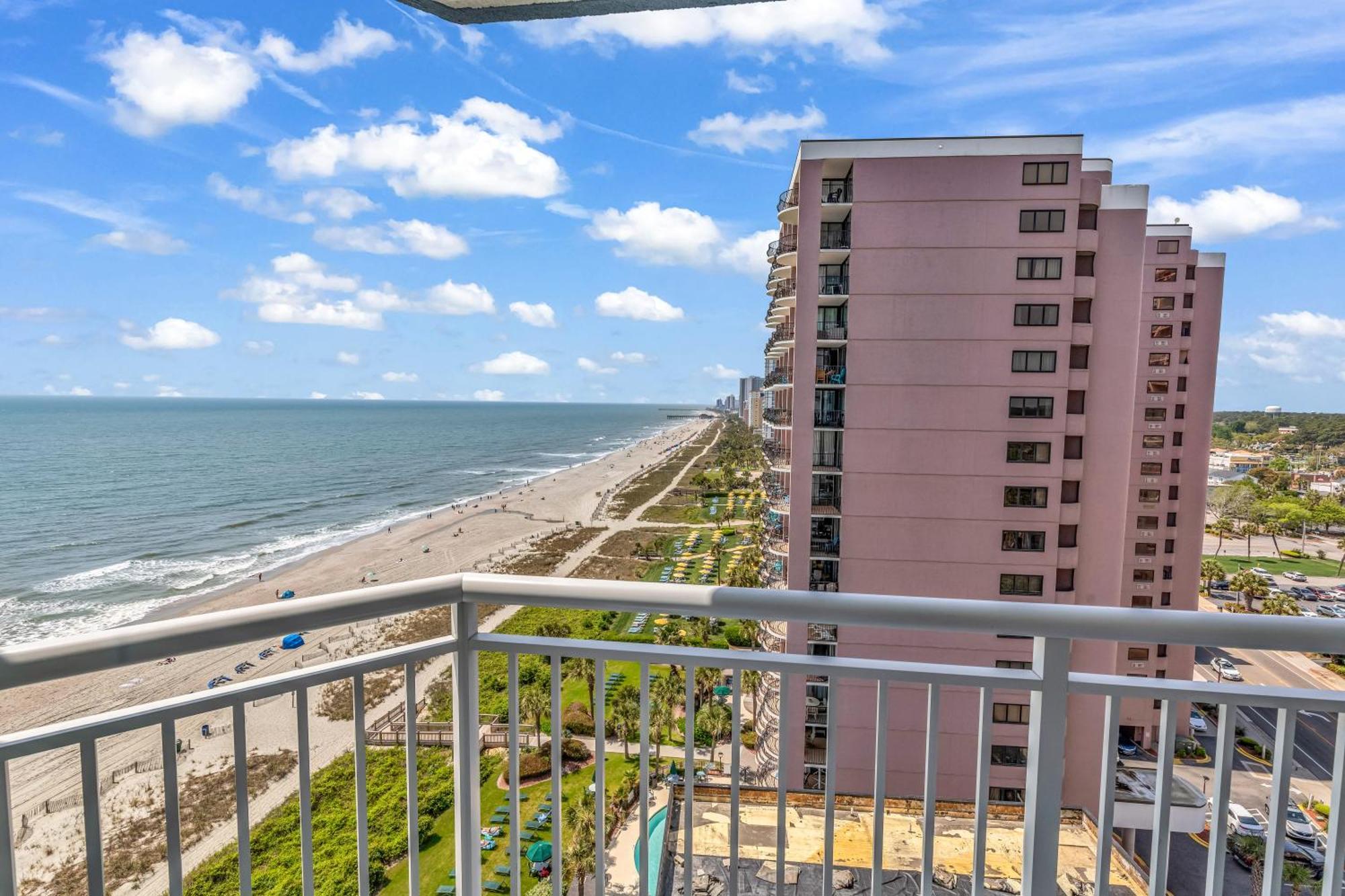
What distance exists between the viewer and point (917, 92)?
3801 mm

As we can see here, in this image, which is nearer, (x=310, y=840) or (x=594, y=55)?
(x=310, y=840)

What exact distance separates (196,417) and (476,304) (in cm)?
5602

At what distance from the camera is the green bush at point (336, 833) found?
1.29 m

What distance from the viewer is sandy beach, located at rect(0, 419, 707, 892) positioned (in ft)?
3.24

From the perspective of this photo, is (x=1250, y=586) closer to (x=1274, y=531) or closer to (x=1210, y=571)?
(x=1274, y=531)

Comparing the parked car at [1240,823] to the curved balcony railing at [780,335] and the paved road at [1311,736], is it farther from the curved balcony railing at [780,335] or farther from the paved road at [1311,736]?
the curved balcony railing at [780,335]

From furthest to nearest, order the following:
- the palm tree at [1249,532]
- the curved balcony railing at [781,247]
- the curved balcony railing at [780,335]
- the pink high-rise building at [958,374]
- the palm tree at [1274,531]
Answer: the curved balcony railing at [780,335], the curved balcony railing at [781,247], the pink high-rise building at [958,374], the palm tree at [1249,532], the palm tree at [1274,531]

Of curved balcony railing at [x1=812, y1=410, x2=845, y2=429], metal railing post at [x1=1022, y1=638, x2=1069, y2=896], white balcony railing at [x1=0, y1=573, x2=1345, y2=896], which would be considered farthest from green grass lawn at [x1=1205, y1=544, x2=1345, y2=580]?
metal railing post at [x1=1022, y1=638, x2=1069, y2=896]

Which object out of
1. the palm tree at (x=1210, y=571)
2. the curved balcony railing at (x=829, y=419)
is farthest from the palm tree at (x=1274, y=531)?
the curved balcony railing at (x=829, y=419)

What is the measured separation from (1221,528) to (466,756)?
30.5ft

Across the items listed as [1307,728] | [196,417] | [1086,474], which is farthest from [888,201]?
[196,417]

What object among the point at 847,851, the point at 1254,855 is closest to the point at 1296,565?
the point at 1254,855

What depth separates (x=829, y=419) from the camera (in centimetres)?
941

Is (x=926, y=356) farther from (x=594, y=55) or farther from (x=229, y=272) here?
(x=229, y=272)
